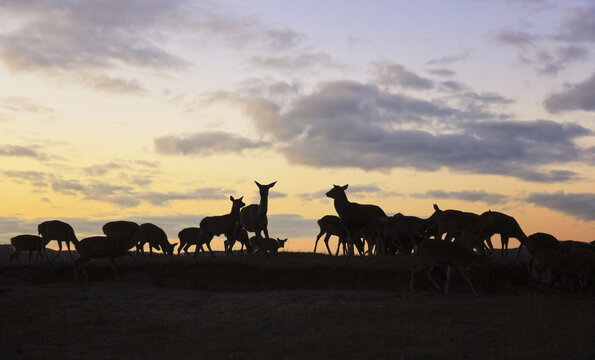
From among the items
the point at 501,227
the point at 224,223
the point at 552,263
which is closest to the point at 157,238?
the point at 224,223

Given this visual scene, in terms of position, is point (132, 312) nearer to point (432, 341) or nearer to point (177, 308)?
point (177, 308)

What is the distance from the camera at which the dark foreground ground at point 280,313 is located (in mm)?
12867

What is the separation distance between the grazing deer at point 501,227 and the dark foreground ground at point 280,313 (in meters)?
3.46

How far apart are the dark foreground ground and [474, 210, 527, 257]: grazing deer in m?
3.46

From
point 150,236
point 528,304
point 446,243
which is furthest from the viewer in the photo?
point 150,236

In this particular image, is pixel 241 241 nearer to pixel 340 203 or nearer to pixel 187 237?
pixel 187 237

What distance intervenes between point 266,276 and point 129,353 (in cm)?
821

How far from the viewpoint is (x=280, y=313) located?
16.1m

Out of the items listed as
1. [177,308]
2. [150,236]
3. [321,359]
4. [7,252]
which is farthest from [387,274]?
[7,252]

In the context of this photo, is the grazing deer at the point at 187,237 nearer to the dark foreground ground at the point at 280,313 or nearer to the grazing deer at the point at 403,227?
the dark foreground ground at the point at 280,313

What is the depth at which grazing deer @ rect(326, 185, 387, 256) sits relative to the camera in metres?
23.2

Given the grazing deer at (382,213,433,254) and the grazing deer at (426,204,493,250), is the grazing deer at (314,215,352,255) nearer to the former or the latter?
the grazing deer at (382,213,433,254)

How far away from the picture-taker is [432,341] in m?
13.2

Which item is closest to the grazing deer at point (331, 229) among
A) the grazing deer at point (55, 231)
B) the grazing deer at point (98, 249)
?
the grazing deer at point (98, 249)
